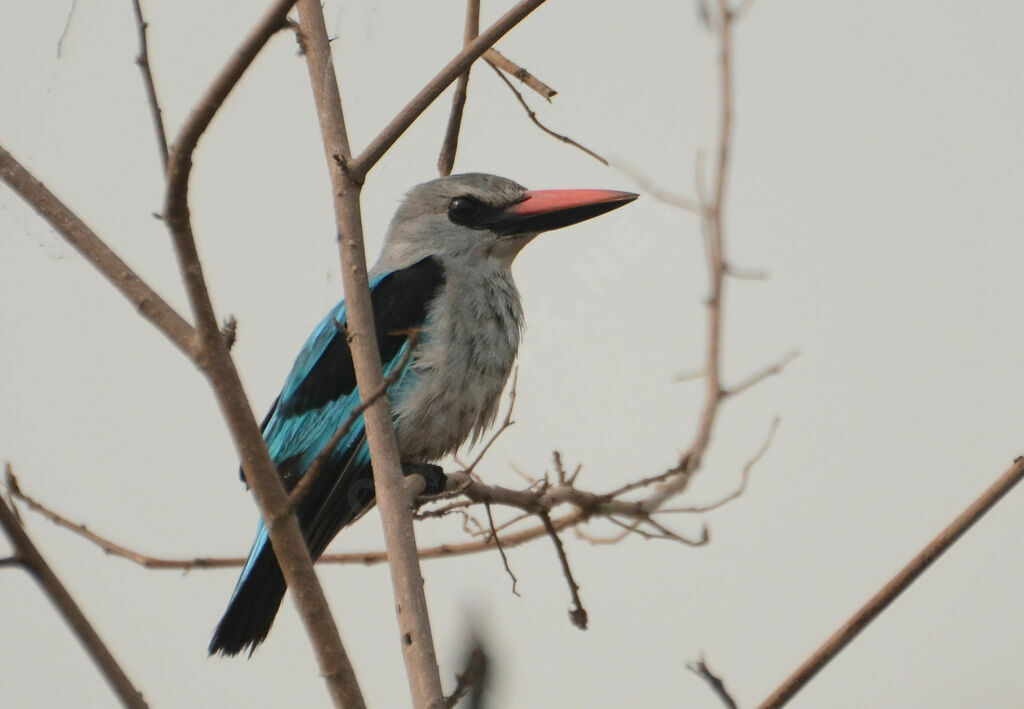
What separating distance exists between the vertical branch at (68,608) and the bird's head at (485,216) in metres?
2.40

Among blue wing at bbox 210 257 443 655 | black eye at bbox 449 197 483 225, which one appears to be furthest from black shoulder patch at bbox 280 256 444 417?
black eye at bbox 449 197 483 225

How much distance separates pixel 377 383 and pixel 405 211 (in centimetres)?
219

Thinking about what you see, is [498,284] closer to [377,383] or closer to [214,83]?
[377,383]

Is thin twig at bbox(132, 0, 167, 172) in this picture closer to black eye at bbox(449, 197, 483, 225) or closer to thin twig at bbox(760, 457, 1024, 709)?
thin twig at bbox(760, 457, 1024, 709)

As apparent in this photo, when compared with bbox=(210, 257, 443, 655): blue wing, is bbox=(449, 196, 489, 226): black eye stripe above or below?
above

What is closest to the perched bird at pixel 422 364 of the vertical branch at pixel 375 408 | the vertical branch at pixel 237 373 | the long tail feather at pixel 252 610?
the long tail feather at pixel 252 610

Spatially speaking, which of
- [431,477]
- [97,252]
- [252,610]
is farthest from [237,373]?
[431,477]

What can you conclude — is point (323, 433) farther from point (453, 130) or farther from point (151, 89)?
point (151, 89)

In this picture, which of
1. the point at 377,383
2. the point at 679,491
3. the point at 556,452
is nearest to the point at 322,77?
the point at 377,383

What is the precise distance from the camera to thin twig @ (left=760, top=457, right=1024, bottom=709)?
1794 mm

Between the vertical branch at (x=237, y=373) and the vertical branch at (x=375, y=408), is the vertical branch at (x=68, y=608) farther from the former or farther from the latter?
the vertical branch at (x=375, y=408)

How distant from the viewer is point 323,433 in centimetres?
351

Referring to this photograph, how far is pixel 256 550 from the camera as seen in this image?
3.11 m

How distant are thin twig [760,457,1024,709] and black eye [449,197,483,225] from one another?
2.44m
